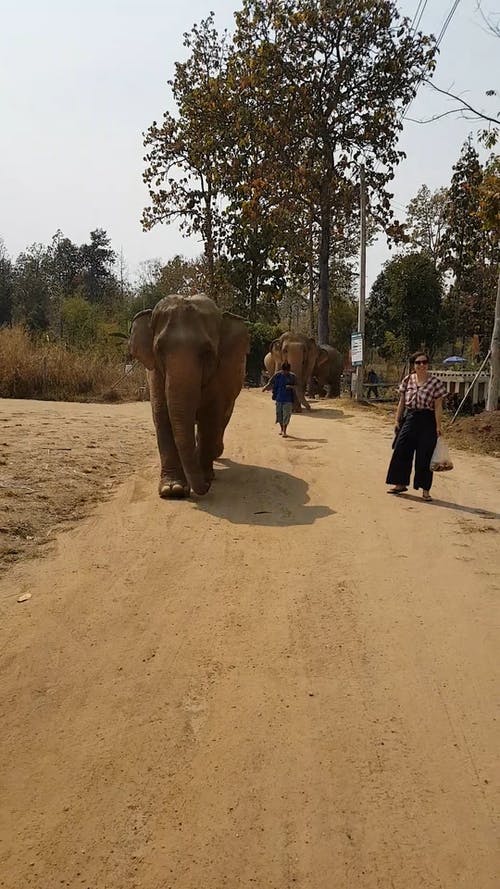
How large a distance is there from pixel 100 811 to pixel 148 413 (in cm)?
1695

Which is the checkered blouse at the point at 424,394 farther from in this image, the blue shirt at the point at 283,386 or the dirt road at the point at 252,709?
the blue shirt at the point at 283,386

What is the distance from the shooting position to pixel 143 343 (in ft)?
31.0

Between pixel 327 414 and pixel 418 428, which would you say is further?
pixel 327 414

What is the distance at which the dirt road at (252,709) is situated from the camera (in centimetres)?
295

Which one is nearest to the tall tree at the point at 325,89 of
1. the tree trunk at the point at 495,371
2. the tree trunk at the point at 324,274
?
the tree trunk at the point at 324,274

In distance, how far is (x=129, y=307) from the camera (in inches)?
1914

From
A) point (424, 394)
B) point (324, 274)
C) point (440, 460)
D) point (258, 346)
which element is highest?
point (324, 274)

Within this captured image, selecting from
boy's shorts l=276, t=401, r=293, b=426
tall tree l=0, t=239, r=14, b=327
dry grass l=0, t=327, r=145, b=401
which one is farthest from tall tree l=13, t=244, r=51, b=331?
boy's shorts l=276, t=401, r=293, b=426

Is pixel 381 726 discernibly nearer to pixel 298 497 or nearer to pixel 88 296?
pixel 298 497

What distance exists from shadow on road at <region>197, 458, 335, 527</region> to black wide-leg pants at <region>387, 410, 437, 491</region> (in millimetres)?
1159

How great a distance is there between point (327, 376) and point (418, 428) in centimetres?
2005

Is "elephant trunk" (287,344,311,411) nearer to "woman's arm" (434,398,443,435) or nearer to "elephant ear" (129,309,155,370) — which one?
"elephant ear" (129,309,155,370)

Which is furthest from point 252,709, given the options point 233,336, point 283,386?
point 283,386

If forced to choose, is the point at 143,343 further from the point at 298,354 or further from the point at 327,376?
the point at 327,376
